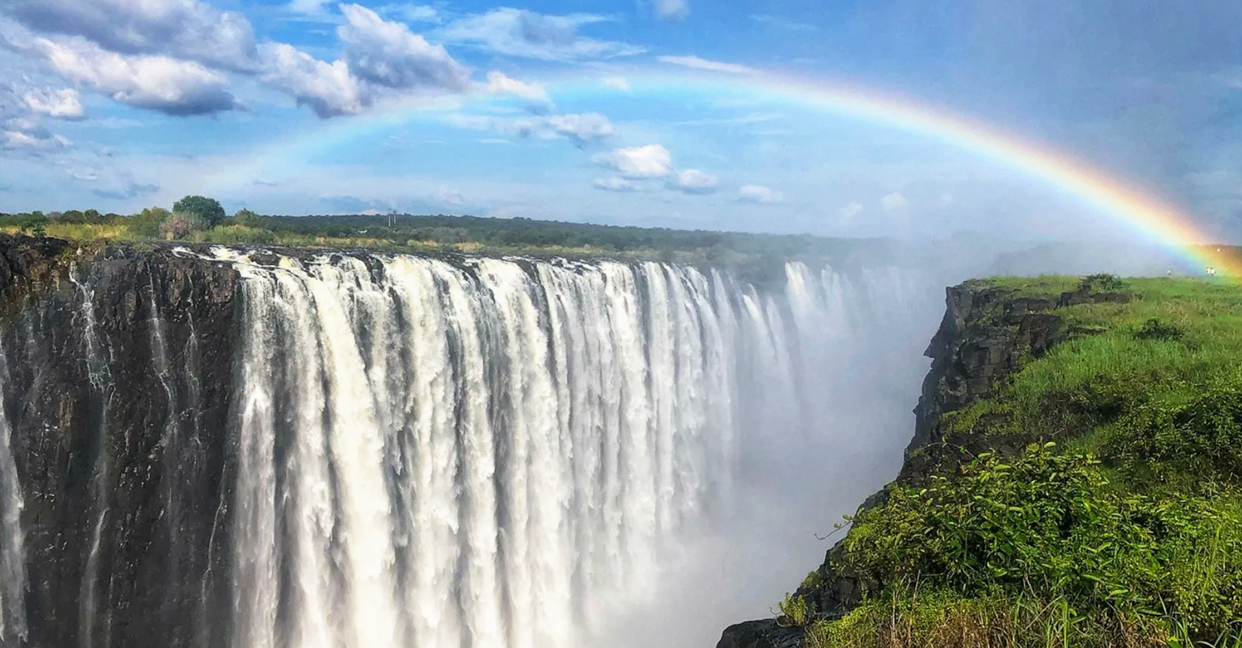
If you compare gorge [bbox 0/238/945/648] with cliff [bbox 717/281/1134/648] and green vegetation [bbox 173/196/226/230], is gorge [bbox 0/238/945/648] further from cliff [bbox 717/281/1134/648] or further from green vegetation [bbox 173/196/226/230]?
green vegetation [bbox 173/196/226/230]

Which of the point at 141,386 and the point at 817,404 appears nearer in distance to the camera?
the point at 141,386

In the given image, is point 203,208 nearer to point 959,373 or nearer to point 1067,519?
point 959,373

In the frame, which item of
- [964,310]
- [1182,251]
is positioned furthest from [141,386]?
[1182,251]

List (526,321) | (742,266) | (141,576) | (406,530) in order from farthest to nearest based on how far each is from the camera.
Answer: (742,266), (526,321), (406,530), (141,576)

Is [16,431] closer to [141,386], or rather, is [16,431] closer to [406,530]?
[141,386]

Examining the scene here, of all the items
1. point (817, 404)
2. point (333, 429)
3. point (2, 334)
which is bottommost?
point (817, 404)

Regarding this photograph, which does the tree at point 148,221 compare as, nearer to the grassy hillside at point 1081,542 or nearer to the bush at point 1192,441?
the grassy hillside at point 1081,542
